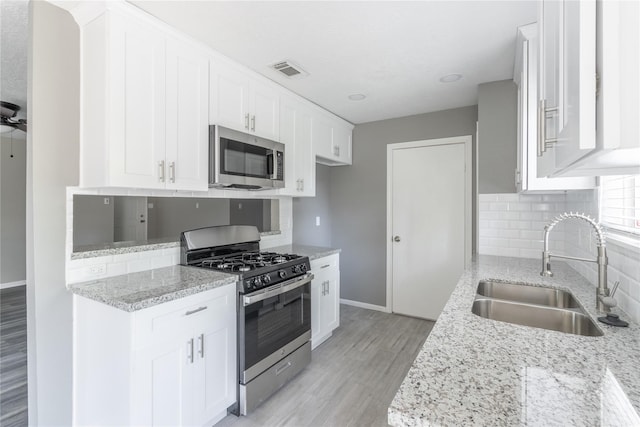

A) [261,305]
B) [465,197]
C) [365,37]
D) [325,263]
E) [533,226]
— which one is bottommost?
[261,305]

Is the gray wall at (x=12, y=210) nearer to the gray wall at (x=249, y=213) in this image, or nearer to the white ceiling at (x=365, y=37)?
the gray wall at (x=249, y=213)

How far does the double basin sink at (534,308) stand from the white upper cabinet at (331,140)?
7.30 feet

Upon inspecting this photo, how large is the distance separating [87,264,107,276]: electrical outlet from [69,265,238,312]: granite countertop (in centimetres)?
6

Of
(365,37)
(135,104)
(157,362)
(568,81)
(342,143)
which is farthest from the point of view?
(342,143)

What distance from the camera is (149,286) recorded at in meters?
1.67

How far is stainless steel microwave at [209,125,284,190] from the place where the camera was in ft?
7.09

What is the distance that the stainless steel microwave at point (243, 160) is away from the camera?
85.0 inches

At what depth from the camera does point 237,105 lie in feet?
7.87

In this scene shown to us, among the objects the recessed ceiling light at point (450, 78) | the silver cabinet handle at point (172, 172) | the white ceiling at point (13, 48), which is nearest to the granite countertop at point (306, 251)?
the silver cabinet handle at point (172, 172)

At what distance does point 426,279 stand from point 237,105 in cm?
281

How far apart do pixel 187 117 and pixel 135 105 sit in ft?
1.07

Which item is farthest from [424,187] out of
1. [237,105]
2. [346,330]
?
[237,105]

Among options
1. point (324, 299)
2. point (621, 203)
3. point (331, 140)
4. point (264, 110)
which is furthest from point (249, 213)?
point (621, 203)

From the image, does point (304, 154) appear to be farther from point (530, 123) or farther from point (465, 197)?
point (530, 123)
